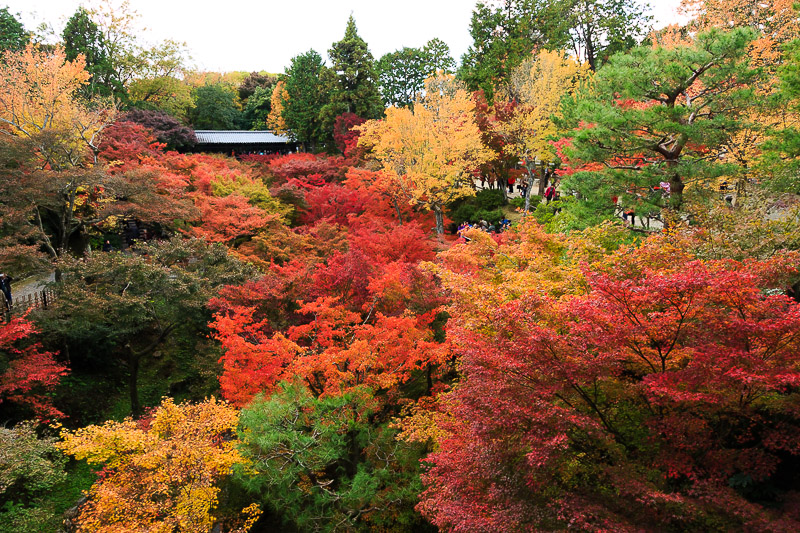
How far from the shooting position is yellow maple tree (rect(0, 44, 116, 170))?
1592 centimetres

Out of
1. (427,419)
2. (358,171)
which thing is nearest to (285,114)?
(358,171)

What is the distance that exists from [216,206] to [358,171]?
804 centimetres

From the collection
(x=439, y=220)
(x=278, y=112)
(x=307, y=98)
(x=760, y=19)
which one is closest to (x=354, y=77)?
(x=307, y=98)

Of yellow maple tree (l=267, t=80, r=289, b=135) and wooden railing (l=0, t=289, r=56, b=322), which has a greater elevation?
yellow maple tree (l=267, t=80, r=289, b=135)

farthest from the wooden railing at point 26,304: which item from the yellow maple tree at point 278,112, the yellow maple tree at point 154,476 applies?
the yellow maple tree at point 278,112

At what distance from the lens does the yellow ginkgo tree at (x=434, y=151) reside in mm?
23172

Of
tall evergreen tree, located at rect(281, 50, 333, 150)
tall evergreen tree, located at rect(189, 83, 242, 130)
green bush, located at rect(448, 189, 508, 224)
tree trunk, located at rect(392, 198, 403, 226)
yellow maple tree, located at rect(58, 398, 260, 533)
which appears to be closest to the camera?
yellow maple tree, located at rect(58, 398, 260, 533)

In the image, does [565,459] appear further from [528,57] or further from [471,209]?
[528,57]

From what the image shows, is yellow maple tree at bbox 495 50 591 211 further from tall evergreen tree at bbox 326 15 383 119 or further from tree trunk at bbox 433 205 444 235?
tall evergreen tree at bbox 326 15 383 119

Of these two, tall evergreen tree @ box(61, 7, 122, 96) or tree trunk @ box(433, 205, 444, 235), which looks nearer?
tree trunk @ box(433, 205, 444, 235)

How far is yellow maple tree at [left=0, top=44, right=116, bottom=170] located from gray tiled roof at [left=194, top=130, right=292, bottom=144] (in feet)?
74.4

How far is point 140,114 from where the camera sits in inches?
1275

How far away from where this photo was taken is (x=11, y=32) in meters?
33.4

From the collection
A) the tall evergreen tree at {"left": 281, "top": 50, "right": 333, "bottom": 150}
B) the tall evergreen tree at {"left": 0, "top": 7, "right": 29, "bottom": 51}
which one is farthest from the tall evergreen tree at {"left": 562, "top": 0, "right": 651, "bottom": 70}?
the tall evergreen tree at {"left": 0, "top": 7, "right": 29, "bottom": 51}
